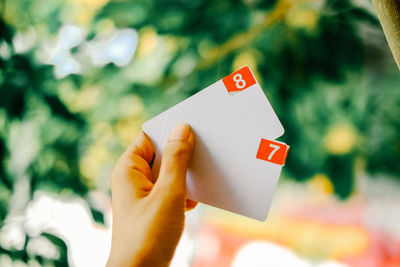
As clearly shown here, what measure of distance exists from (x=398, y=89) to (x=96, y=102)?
1192mm

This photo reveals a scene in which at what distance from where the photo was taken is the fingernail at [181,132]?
83 centimetres

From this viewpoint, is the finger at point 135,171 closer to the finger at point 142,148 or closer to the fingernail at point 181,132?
the finger at point 142,148

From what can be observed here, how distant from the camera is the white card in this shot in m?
0.90

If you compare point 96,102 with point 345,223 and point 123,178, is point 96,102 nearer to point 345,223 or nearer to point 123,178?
point 123,178

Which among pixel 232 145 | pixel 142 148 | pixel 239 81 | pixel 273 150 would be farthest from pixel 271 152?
pixel 142 148

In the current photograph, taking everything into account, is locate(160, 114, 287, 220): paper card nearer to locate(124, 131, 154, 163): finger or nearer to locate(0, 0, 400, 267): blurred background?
locate(124, 131, 154, 163): finger

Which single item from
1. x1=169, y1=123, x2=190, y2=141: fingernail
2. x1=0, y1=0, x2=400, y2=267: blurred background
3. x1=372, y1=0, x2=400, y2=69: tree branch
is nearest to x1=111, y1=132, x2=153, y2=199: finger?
x1=169, y1=123, x2=190, y2=141: fingernail

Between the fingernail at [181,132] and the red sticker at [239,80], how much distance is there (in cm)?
17

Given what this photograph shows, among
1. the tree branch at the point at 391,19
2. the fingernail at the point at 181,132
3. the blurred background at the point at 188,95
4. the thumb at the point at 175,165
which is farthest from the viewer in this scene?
the blurred background at the point at 188,95

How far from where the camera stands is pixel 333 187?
3.83 ft

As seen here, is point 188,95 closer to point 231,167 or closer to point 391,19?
point 231,167

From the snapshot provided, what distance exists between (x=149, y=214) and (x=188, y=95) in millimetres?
692

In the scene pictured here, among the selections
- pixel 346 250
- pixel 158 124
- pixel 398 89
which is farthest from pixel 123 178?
pixel 398 89

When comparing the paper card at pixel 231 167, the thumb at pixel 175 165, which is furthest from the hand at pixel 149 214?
the paper card at pixel 231 167
